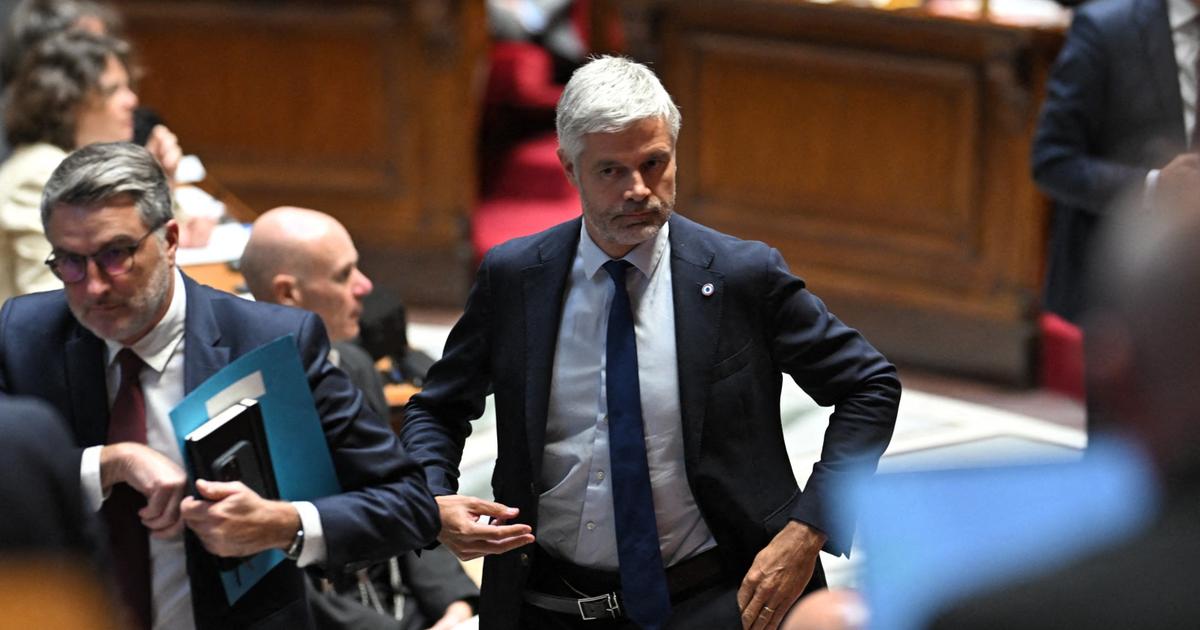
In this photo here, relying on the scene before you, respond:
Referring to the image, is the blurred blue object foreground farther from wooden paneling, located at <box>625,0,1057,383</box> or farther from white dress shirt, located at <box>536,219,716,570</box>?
wooden paneling, located at <box>625,0,1057,383</box>

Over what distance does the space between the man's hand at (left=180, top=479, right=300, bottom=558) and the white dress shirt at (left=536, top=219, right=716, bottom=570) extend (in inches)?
21.6

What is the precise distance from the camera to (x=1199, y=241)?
137 cm

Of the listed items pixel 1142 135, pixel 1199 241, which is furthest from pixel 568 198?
pixel 1199 241

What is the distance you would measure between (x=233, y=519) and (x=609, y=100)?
0.95m

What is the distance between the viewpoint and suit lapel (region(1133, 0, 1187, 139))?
4.85 meters

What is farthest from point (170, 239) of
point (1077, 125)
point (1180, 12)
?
point (1180, 12)

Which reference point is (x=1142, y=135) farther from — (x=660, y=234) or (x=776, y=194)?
(x=776, y=194)

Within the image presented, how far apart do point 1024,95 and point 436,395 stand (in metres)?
4.03

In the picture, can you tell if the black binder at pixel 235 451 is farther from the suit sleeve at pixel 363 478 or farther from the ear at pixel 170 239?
the ear at pixel 170 239

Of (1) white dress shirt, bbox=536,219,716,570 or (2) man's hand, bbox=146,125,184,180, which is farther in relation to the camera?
(2) man's hand, bbox=146,125,184,180

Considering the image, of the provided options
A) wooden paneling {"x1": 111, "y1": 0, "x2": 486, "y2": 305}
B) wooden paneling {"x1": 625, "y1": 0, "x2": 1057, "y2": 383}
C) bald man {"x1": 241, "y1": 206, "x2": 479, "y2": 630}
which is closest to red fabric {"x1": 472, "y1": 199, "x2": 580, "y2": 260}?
wooden paneling {"x1": 111, "y1": 0, "x2": 486, "y2": 305}

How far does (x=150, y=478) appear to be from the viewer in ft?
9.32

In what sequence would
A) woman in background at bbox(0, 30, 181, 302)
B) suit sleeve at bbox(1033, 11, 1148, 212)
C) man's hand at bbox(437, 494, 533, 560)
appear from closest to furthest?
1. man's hand at bbox(437, 494, 533, 560)
2. suit sleeve at bbox(1033, 11, 1148, 212)
3. woman in background at bbox(0, 30, 181, 302)

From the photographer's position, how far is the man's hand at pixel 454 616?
4434 mm
